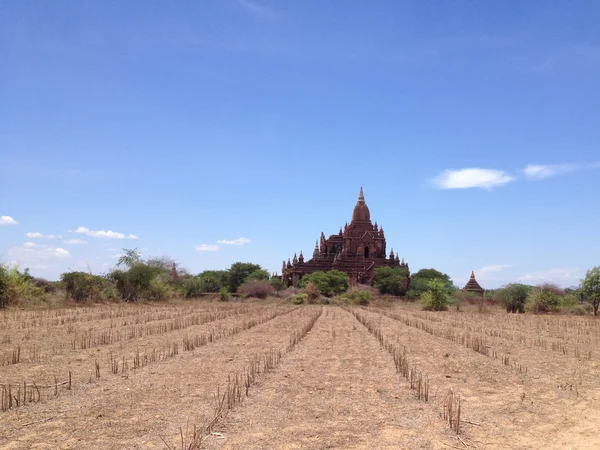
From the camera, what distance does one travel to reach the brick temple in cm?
5847

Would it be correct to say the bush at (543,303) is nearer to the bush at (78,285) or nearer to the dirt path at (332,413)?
the dirt path at (332,413)

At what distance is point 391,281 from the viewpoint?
54.0m

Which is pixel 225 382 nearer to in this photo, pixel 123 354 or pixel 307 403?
pixel 307 403

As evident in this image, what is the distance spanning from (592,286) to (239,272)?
41.7 metres

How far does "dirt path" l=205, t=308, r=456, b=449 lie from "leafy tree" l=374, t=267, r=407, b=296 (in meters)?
44.7

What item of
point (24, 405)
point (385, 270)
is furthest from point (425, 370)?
point (385, 270)

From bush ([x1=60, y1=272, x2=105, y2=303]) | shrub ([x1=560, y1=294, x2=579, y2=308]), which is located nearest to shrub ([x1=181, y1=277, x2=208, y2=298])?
bush ([x1=60, y1=272, x2=105, y2=303])

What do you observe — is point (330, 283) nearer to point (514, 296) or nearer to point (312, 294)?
point (312, 294)

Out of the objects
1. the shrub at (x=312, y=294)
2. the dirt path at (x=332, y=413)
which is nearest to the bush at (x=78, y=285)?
the shrub at (x=312, y=294)

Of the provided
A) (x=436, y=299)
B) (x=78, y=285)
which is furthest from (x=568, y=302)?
(x=78, y=285)

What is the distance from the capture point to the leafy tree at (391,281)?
2131 inches

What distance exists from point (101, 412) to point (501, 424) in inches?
198

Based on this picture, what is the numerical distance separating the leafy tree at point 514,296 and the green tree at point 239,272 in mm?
32608

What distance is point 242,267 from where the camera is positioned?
212 feet
